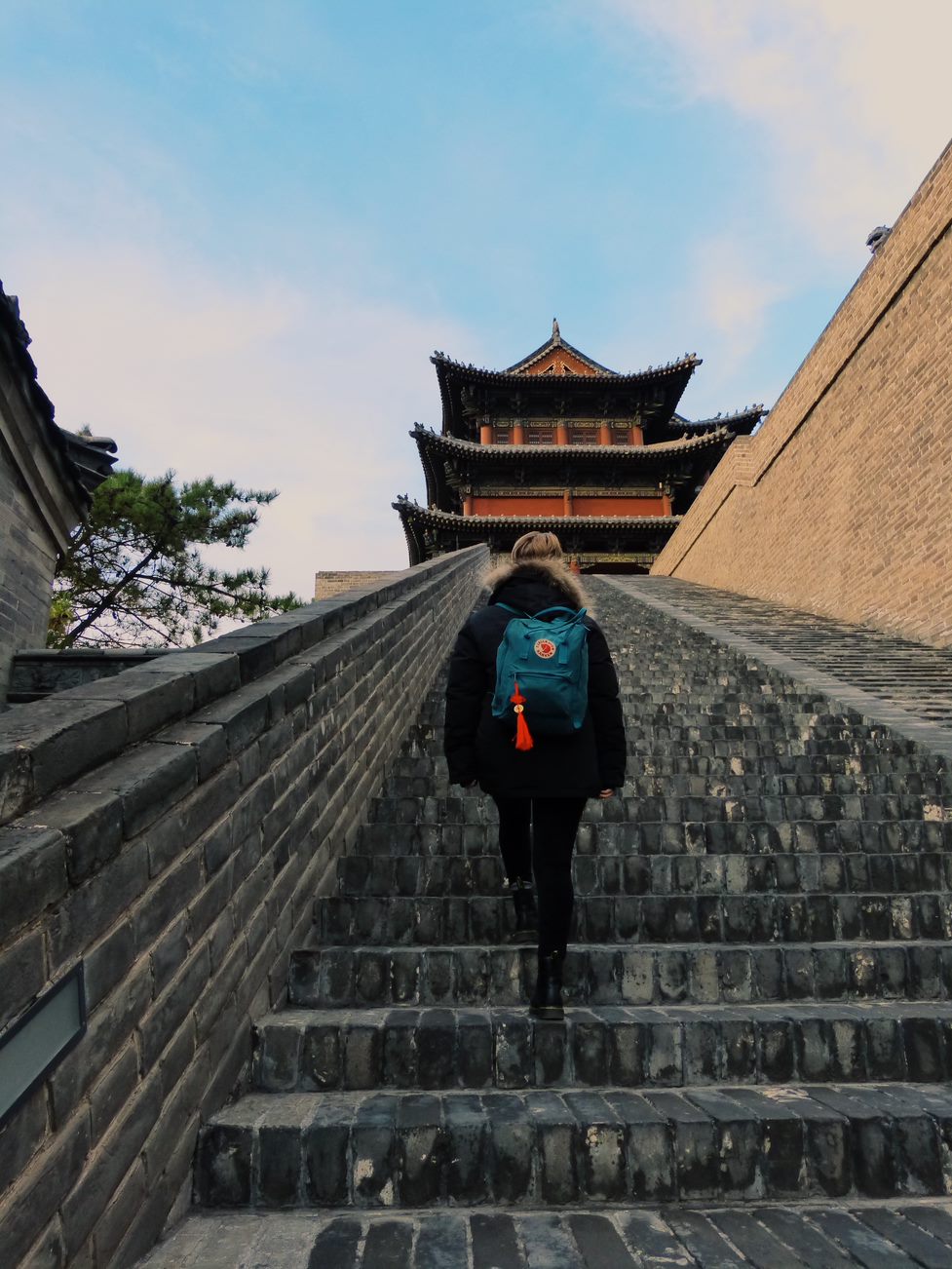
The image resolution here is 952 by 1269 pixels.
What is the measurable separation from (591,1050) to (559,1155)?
1.23ft

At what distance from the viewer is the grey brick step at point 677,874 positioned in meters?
3.04

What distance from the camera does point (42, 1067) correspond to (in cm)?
127

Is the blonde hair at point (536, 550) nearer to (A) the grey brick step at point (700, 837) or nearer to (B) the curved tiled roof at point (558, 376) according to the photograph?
(A) the grey brick step at point (700, 837)

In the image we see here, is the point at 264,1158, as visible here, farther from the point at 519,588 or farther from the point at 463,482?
the point at 463,482

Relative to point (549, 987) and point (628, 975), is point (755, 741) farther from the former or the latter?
point (549, 987)

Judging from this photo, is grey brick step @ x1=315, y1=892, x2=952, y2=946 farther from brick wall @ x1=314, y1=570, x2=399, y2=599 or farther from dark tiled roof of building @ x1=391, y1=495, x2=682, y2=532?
dark tiled roof of building @ x1=391, y1=495, x2=682, y2=532

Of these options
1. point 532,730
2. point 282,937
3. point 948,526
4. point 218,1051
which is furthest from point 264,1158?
point 948,526

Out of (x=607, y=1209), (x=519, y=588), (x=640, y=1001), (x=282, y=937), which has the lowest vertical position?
(x=607, y=1209)

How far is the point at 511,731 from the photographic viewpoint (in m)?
2.36

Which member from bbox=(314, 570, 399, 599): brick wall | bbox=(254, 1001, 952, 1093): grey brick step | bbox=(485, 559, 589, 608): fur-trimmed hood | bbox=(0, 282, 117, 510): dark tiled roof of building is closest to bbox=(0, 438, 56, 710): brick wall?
Answer: bbox=(0, 282, 117, 510): dark tiled roof of building

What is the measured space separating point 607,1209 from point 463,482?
2440 centimetres

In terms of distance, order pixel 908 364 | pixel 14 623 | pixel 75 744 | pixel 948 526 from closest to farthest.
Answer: pixel 75 744, pixel 14 623, pixel 948 526, pixel 908 364

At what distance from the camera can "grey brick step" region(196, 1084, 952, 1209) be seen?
1.80 m

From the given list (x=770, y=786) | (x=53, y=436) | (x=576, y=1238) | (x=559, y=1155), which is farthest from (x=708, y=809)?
(x=53, y=436)
